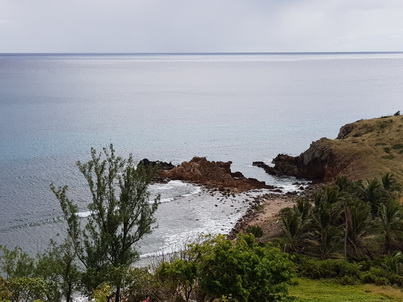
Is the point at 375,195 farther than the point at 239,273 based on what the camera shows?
Yes

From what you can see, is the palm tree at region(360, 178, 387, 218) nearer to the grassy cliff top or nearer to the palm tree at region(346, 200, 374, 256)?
the palm tree at region(346, 200, 374, 256)

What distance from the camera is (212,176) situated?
2657 inches

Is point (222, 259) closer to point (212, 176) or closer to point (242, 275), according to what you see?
point (242, 275)

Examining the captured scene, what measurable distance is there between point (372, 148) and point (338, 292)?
139 ft

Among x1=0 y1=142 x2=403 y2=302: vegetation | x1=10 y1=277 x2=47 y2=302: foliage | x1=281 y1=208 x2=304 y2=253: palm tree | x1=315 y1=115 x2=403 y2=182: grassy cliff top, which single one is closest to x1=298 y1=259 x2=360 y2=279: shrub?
x1=0 y1=142 x2=403 y2=302: vegetation

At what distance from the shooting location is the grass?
83.5 feet

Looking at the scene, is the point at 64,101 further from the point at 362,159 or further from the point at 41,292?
the point at 41,292

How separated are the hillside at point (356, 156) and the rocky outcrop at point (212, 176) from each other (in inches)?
318

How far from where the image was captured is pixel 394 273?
1168 inches

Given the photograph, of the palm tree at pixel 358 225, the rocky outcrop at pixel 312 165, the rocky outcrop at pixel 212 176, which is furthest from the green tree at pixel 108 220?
the rocky outcrop at pixel 312 165

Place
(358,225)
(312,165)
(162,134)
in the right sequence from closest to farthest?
(358,225) < (312,165) < (162,134)

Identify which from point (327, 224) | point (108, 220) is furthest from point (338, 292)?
point (108, 220)

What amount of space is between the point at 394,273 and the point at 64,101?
134617 millimetres

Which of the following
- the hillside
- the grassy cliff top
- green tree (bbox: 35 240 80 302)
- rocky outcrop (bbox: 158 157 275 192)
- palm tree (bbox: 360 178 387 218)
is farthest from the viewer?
rocky outcrop (bbox: 158 157 275 192)
